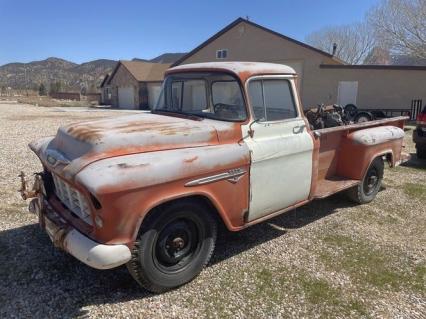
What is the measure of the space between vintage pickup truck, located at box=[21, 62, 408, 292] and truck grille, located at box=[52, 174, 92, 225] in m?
0.01

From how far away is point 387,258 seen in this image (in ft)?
13.5

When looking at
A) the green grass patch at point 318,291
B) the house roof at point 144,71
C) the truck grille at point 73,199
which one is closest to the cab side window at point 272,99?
the green grass patch at point 318,291

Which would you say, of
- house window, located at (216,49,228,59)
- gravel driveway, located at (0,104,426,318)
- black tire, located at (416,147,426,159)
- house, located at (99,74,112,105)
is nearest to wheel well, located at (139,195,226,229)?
gravel driveway, located at (0,104,426,318)

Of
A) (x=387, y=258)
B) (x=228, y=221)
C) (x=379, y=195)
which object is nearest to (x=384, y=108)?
(x=379, y=195)

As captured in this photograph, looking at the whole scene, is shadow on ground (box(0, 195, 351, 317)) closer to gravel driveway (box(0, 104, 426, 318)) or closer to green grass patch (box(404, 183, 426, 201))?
gravel driveway (box(0, 104, 426, 318))

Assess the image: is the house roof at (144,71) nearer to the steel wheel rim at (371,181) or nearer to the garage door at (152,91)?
the garage door at (152,91)

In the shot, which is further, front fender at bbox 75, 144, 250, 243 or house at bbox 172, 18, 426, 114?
house at bbox 172, 18, 426, 114

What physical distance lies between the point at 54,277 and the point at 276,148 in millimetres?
2659

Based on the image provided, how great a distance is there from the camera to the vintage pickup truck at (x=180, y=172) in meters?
2.84

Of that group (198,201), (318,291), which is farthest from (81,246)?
(318,291)

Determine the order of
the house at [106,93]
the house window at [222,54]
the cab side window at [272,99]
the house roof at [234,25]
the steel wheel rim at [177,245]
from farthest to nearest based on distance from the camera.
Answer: the house at [106,93], the house window at [222,54], the house roof at [234,25], the cab side window at [272,99], the steel wheel rim at [177,245]

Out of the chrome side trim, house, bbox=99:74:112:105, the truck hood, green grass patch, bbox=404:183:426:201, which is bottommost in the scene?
green grass patch, bbox=404:183:426:201

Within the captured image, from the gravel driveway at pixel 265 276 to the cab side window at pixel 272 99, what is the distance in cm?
158

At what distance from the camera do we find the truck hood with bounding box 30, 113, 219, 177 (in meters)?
3.05
